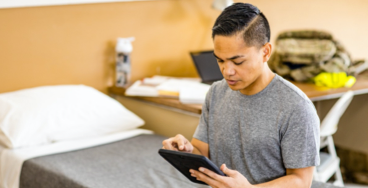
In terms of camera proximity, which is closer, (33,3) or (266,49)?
(266,49)

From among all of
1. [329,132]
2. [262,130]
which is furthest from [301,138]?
[329,132]

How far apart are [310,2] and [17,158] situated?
272 cm

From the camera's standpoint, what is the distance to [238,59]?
114 cm

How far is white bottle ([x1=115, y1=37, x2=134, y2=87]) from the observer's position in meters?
2.39

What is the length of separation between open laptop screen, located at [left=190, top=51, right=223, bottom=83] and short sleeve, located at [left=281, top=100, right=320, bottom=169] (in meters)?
1.33

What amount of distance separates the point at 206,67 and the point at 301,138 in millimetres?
1426

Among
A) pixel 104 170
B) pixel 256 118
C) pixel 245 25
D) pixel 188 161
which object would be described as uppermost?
pixel 245 25

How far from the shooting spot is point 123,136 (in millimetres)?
2051

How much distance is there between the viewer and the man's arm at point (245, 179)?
109cm

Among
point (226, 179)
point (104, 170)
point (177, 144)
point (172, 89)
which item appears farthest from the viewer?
point (172, 89)

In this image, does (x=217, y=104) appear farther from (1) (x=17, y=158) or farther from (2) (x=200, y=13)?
(2) (x=200, y=13)

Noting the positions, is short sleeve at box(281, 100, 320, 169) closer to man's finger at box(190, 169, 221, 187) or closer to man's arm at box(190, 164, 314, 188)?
man's arm at box(190, 164, 314, 188)

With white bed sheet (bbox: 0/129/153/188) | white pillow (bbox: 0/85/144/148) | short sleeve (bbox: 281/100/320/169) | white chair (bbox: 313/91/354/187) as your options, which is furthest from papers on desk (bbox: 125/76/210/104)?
short sleeve (bbox: 281/100/320/169)

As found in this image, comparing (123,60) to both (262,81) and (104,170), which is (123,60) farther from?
(262,81)
